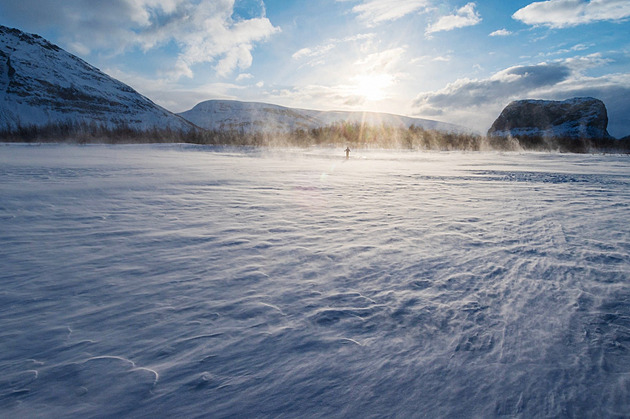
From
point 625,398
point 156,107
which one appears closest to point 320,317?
point 625,398

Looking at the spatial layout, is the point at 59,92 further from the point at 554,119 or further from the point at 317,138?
the point at 554,119

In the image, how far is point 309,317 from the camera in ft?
5.67

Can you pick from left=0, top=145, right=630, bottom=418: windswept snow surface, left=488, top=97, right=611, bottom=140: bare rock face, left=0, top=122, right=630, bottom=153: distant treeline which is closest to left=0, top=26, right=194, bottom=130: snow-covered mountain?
left=0, top=122, right=630, bottom=153: distant treeline

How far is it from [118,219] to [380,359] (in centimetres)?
352

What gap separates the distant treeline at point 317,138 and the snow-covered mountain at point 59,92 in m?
49.4

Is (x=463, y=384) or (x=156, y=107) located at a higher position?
(x=156, y=107)

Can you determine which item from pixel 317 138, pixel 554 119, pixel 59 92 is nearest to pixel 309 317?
pixel 317 138

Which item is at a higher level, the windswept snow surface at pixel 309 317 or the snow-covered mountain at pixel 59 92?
the snow-covered mountain at pixel 59 92

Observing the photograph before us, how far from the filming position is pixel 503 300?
6.41 feet

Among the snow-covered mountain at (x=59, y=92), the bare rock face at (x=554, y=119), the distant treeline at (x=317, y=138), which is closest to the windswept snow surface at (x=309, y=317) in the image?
the distant treeline at (x=317, y=138)

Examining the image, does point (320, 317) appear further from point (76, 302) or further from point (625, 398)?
point (76, 302)

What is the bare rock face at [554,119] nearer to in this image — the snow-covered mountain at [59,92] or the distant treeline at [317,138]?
the distant treeline at [317,138]

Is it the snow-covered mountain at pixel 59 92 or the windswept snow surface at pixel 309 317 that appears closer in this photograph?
the windswept snow surface at pixel 309 317

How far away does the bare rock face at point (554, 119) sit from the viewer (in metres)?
69.9
